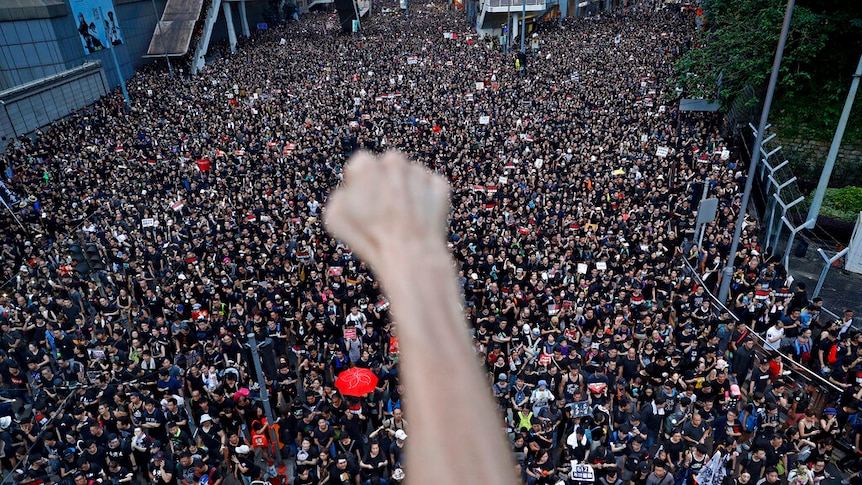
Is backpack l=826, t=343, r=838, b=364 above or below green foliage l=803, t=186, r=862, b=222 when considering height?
above

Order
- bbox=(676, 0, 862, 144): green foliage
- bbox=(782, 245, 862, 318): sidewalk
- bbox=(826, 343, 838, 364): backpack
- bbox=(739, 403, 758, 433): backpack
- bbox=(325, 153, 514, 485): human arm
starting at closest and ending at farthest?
bbox=(325, 153, 514, 485): human arm, bbox=(739, 403, 758, 433): backpack, bbox=(826, 343, 838, 364): backpack, bbox=(782, 245, 862, 318): sidewalk, bbox=(676, 0, 862, 144): green foliage

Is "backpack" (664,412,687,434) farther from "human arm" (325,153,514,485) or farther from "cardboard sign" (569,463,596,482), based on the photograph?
"human arm" (325,153,514,485)

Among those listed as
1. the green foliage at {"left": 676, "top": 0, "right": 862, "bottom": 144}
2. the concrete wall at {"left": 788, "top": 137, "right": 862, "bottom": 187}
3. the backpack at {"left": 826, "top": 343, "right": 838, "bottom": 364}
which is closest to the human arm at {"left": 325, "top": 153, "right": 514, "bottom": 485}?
the backpack at {"left": 826, "top": 343, "right": 838, "bottom": 364}

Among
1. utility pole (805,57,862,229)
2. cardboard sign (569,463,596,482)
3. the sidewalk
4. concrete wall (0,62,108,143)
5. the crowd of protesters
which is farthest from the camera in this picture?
concrete wall (0,62,108,143)

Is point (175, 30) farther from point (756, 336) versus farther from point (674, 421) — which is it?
point (674, 421)

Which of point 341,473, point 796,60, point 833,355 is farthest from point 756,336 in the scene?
point 796,60

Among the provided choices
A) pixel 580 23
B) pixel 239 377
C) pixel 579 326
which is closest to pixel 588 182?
pixel 579 326

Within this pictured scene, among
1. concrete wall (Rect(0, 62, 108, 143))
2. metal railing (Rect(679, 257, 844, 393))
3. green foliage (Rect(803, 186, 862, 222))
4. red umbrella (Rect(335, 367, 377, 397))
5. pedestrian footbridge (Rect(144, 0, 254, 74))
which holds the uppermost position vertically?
pedestrian footbridge (Rect(144, 0, 254, 74))

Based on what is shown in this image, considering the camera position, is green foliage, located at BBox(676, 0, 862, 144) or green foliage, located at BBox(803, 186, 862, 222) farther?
green foliage, located at BBox(803, 186, 862, 222)

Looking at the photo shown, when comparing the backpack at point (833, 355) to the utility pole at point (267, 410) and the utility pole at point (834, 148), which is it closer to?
the utility pole at point (834, 148)
